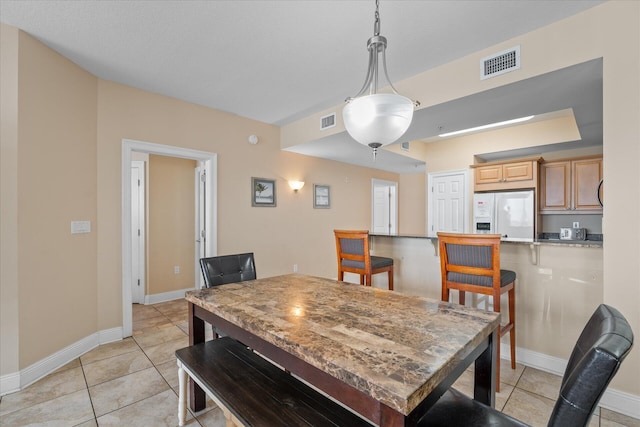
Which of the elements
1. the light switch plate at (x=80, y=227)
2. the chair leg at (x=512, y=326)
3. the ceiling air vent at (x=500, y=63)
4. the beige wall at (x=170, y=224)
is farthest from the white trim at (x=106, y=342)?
the ceiling air vent at (x=500, y=63)

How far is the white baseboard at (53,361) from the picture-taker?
2.04 meters

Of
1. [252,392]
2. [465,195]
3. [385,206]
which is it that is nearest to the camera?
[252,392]

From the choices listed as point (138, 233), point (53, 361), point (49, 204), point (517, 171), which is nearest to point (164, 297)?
point (138, 233)

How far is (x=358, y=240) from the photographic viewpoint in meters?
2.87

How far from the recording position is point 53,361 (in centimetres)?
233

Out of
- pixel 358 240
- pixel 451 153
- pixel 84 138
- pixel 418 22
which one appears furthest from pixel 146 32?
pixel 451 153

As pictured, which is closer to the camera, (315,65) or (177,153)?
(315,65)

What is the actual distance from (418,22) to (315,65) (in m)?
0.94

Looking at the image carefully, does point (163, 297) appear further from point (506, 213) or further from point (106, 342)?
point (506, 213)

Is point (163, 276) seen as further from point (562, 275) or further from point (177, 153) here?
point (562, 275)

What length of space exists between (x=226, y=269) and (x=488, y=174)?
4399mm

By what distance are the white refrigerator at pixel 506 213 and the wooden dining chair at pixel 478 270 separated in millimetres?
2326

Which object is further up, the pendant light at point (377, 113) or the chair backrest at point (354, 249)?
the pendant light at point (377, 113)

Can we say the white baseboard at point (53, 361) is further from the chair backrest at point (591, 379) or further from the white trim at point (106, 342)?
the chair backrest at point (591, 379)
